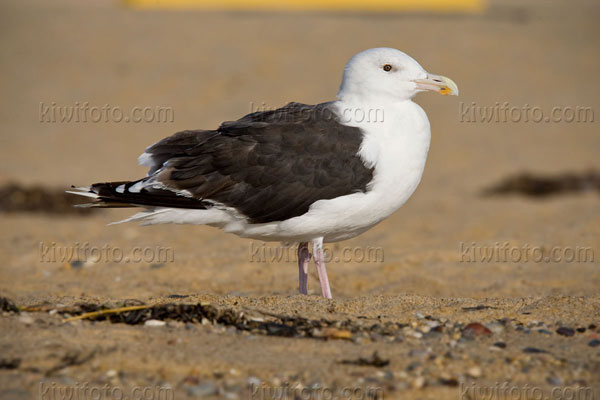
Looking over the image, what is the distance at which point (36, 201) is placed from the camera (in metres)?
12.3

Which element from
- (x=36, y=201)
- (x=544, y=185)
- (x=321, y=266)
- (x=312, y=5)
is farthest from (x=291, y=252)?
(x=312, y=5)

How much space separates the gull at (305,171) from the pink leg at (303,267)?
35 cm

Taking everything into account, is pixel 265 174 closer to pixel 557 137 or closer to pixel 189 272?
pixel 189 272

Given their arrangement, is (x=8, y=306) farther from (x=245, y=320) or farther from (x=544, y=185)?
(x=544, y=185)

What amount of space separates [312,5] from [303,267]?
22.1m

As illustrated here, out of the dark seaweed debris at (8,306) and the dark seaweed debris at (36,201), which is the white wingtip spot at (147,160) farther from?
the dark seaweed debris at (36,201)

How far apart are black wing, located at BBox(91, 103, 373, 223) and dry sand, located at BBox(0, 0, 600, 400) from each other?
0.80 meters

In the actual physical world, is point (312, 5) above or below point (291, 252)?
above

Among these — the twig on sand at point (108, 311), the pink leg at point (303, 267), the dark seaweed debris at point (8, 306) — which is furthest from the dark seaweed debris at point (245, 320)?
the pink leg at point (303, 267)

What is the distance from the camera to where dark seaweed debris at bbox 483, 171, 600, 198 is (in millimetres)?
13438

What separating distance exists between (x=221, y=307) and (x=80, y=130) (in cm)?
1468

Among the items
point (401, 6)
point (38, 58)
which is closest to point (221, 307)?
point (38, 58)

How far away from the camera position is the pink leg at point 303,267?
6.82m

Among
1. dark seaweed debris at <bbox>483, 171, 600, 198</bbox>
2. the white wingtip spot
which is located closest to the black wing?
the white wingtip spot
